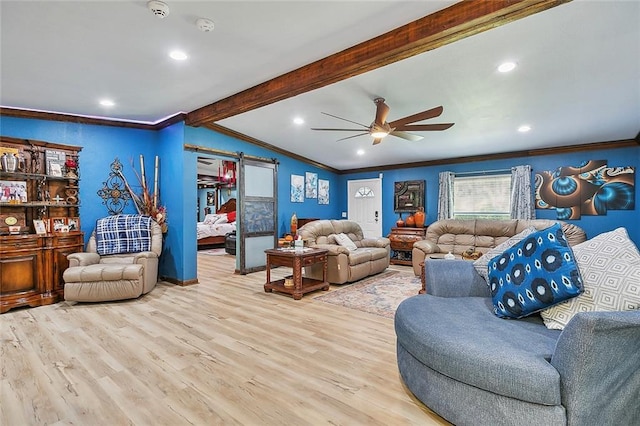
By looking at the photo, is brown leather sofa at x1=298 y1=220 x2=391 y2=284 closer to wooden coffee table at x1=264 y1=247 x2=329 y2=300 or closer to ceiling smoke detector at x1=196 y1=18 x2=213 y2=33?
wooden coffee table at x1=264 y1=247 x2=329 y2=300

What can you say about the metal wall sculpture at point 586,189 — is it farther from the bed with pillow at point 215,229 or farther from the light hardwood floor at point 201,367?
the bed with pillow at point 215,229

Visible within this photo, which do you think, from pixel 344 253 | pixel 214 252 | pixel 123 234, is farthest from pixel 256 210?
pixel 214 252

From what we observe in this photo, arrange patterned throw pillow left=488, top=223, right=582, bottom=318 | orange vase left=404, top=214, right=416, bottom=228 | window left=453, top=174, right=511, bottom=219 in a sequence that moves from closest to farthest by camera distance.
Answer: patterned throw pillow left=488, top=223, right=582, bottom=318, window left=453, top=174, right=511, bottom=219, orange vase left=404, top=214, right=416, bottom=228

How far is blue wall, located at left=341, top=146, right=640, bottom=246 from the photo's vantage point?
5.35m

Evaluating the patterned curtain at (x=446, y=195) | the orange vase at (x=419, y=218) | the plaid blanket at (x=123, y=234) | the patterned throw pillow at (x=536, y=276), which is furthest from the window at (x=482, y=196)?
the plaid blanket at (x=123, y=234)

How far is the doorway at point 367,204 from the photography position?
26.6 ft

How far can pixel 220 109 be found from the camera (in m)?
4.32

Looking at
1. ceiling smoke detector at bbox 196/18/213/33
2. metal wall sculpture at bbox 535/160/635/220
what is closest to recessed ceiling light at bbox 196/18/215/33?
ceiling smoke detector at bbox 196/18/213/33

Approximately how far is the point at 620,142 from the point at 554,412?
6.10 m

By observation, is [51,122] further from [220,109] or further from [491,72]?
[491,72]

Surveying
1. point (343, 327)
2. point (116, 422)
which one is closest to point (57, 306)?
point (116, 422)

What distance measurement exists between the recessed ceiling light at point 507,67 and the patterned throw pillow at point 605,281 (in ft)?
6.24

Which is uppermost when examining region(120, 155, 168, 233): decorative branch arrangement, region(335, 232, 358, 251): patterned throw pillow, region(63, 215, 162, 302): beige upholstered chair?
region(120, 155, 168, 233): decorative branch arrangement

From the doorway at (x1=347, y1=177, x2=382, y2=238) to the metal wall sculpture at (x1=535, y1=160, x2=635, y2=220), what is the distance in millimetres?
3376
